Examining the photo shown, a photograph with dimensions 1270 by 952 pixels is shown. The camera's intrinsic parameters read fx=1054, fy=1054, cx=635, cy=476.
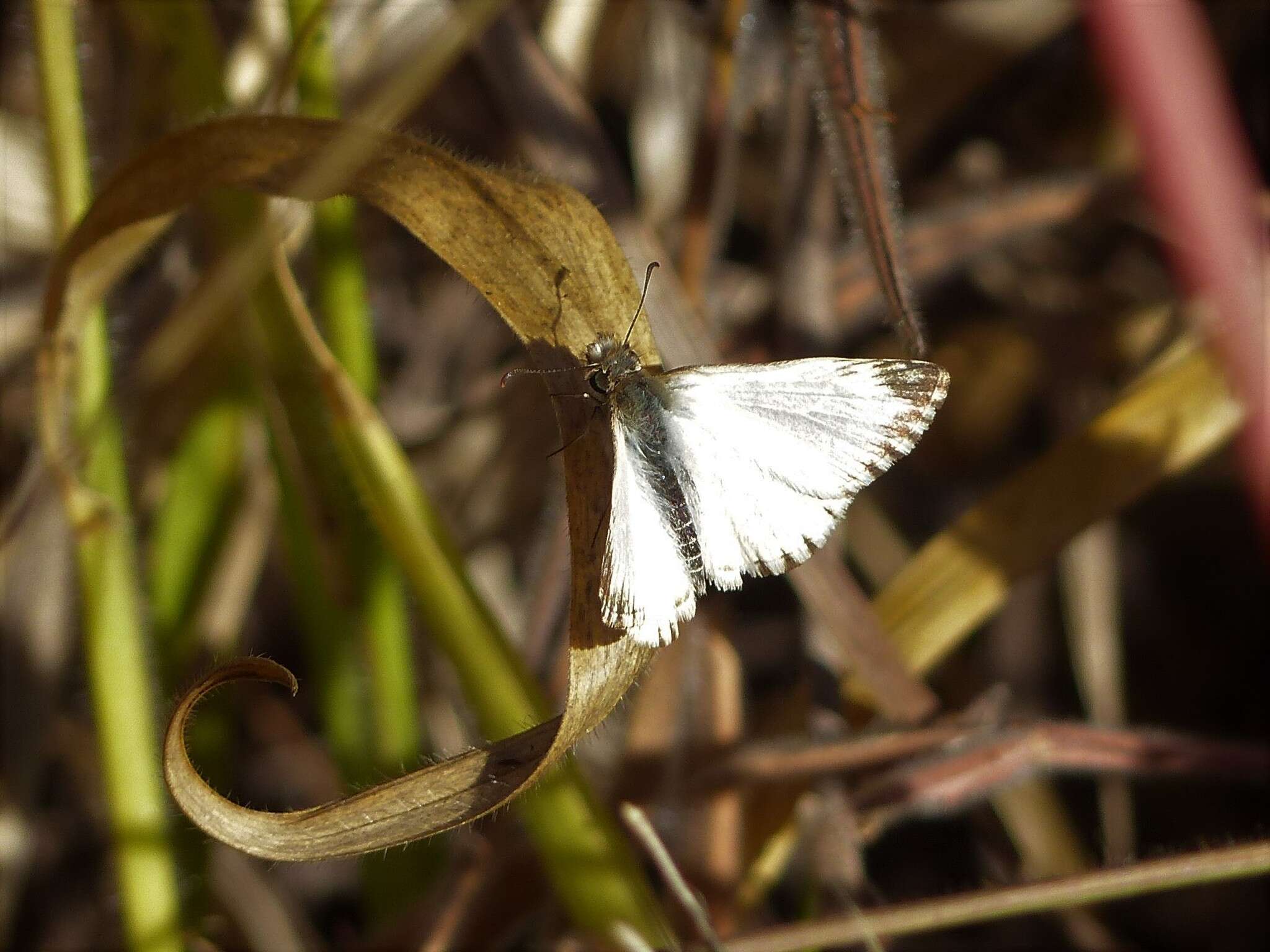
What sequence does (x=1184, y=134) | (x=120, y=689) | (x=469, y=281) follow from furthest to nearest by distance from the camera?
(x=120, y=689)
(x=469, y=281)
(x=1184, y=134)

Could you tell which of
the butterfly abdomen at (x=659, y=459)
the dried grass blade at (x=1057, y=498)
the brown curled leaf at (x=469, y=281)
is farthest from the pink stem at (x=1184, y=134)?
the dried grass blade at (x=1057, y=498)

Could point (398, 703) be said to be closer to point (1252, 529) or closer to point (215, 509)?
point (215, 509)

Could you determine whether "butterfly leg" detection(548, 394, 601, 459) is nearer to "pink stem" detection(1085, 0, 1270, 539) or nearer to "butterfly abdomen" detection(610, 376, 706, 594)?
"butterfly abdomen" detection(610, 376, 706, 594)

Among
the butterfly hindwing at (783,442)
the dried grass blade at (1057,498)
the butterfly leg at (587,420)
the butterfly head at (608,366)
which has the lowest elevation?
the dried grass blade at (1057,498)

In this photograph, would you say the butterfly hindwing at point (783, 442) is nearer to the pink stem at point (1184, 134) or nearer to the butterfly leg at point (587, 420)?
the butterfly leg at point (587, 420)

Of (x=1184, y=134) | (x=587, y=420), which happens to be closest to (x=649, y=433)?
(x=587, y=420)

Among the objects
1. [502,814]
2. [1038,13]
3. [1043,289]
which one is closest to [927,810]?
[502,814]

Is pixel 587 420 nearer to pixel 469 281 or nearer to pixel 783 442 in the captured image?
pixel 469 281
